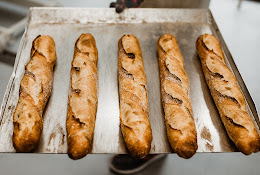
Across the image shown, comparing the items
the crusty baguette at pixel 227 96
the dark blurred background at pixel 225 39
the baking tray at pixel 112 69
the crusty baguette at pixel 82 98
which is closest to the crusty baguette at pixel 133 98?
the baking tray at pixel 112 69

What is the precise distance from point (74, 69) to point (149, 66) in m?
0.63

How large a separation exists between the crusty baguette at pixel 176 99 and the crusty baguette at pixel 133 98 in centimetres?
15

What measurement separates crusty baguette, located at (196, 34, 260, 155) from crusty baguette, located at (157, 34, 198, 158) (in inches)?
7.6

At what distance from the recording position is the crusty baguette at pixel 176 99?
1571 millimetres

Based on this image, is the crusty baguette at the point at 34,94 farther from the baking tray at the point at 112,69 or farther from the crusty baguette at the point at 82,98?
the crusty baguette at the point at 82,98

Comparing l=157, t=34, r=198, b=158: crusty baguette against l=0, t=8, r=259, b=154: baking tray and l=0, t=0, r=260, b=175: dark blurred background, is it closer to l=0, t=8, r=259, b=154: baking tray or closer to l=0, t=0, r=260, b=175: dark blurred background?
l=0, t=8, r=259, b=154: baking tray

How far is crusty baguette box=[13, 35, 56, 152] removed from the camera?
1.53 meters

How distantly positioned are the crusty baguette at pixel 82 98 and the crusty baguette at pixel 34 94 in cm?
18

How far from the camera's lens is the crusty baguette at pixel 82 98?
1534mm

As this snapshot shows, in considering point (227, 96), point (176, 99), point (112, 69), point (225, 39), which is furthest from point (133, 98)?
point (225, 39)

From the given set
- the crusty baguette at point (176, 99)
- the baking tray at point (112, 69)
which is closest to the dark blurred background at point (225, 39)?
the baking tray at point (112, 69)

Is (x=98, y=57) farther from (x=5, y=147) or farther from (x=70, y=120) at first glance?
(x=5, y=147)

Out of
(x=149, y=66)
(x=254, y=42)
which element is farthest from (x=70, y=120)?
(x=254, y=42)

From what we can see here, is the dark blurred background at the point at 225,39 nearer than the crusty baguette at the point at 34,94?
No
